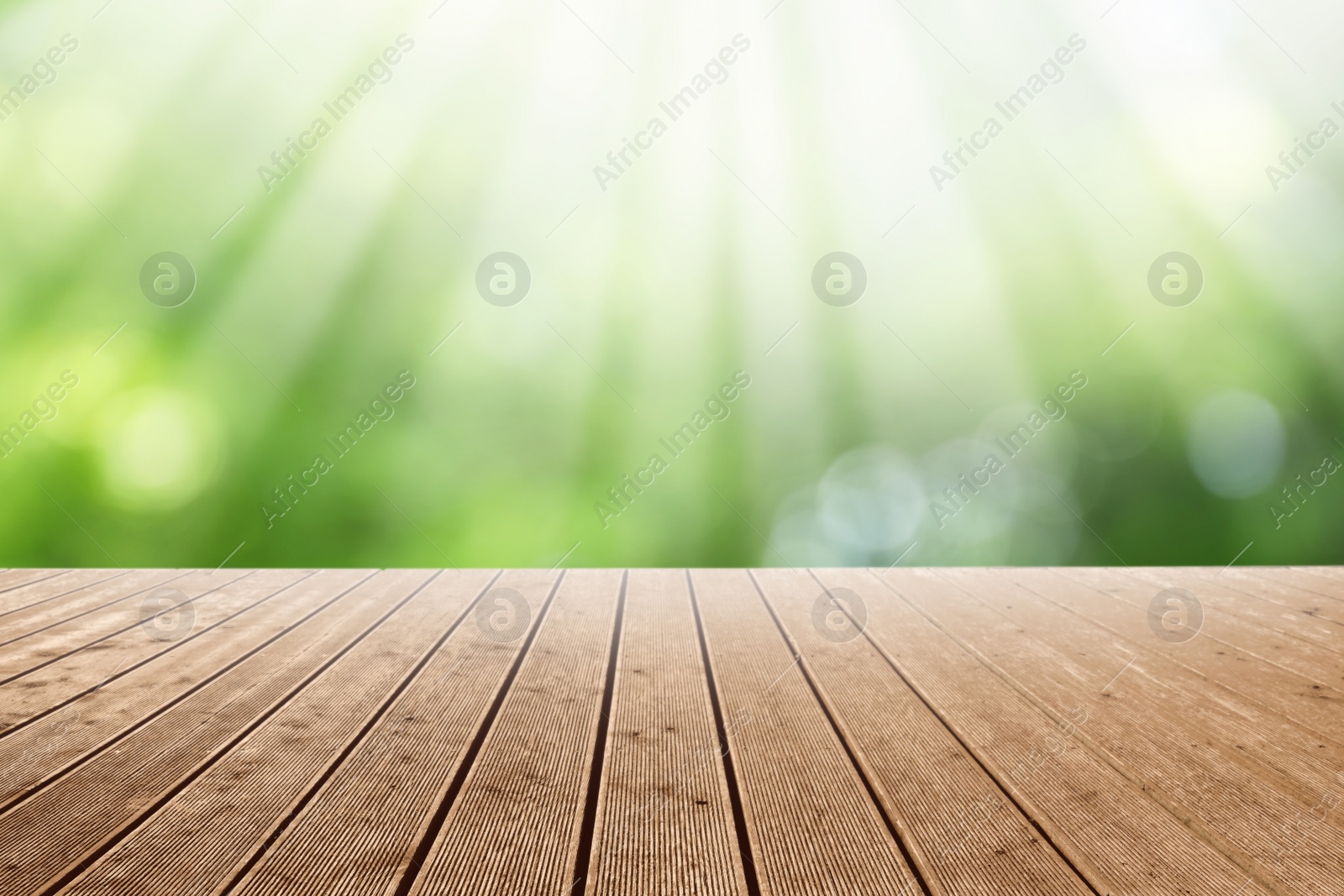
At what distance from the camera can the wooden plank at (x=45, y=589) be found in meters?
2.13

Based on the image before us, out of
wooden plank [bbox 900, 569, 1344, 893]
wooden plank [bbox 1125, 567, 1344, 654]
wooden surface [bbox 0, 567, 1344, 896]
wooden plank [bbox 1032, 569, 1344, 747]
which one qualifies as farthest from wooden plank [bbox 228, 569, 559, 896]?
wooden plank [bbox 1125, 567, 1344, 654]

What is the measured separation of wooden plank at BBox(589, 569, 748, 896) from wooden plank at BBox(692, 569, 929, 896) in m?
0.03

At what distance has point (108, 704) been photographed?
1.38 m

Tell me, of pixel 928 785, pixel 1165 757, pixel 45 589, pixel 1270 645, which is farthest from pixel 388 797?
pixel 45 589

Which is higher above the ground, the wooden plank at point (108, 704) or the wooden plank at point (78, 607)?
the wooden plank at point (78, 607)

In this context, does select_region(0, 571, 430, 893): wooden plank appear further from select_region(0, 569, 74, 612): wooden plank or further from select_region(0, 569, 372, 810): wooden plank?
select_region(0, 569, 74, 612): wooden plank

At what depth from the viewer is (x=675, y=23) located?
3268mm

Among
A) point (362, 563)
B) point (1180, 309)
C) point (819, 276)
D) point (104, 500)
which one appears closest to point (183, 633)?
point (362, 563)

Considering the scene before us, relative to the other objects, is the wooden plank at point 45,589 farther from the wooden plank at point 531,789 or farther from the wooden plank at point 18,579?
the wooden plank at point 531,789

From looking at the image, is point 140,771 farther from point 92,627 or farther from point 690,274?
point 690,274

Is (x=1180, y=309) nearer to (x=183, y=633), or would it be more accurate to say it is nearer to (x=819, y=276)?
(x=819, y=276)

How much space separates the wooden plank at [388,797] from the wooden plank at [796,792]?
379mm

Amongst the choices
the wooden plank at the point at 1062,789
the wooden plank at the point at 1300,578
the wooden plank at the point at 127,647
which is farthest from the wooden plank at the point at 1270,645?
the wooden plank at the point at 127,647

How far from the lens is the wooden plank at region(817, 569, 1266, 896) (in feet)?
2.85
